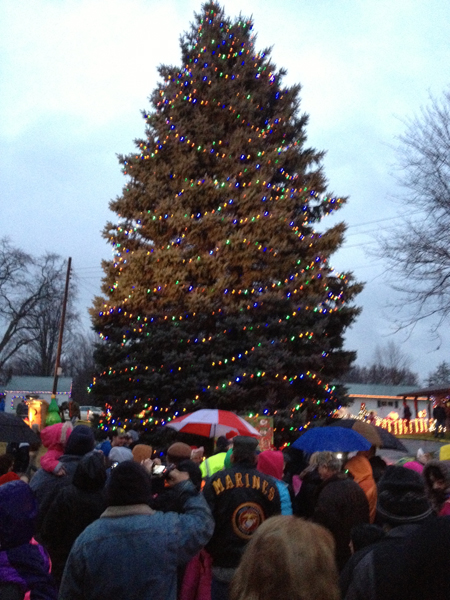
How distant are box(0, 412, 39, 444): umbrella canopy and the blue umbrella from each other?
3.75m

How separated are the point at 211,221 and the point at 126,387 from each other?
191 inches

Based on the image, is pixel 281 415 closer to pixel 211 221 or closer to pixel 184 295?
pixel 184 295

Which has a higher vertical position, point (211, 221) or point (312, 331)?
point (211, 221)

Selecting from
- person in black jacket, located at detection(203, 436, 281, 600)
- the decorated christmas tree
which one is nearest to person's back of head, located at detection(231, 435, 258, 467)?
person in black jacket, located at detection(203, 436, 281, 600)

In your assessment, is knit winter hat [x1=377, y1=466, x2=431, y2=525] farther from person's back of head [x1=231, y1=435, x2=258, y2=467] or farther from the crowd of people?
person's back of head [x1=231, y1=435, x2=258, y2=467]

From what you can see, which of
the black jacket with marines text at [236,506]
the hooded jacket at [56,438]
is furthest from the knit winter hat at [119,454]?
the black jacket with marines text at [236,506]

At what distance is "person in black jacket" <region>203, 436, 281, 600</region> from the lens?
473 centimetres

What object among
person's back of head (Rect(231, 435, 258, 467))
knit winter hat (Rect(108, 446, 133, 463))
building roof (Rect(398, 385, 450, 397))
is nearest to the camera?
person's back of head (Rect(231, 435, 258, 467))

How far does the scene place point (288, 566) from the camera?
6.43ft

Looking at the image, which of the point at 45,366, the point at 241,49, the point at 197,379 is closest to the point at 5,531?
the point at 197,379

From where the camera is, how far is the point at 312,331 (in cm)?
1498

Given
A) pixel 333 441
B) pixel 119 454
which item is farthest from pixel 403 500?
pixel 119 454

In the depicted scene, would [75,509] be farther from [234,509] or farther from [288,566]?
[288,566]

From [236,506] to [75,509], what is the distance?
4.41ft
